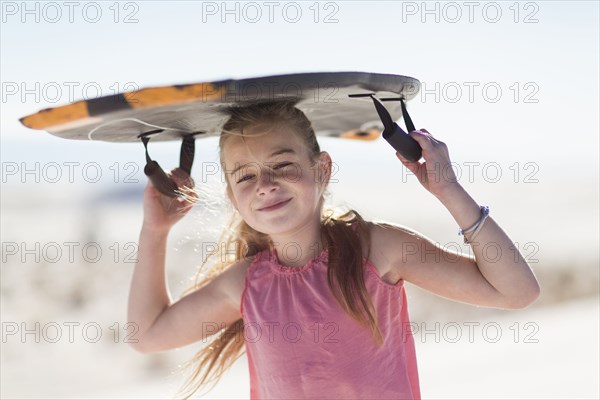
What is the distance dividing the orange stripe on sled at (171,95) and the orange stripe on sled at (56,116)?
0.49 feet

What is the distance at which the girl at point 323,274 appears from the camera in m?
2.09

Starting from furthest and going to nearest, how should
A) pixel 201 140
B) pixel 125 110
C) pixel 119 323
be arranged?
pixel 119 323, pixel 201 140, pixel 125 110

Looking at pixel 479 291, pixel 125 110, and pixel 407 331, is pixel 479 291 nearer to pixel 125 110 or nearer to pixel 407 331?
pixel 407 331

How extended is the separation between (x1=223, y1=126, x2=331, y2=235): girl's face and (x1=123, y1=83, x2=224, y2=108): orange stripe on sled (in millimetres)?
465

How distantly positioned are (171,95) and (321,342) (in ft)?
2.85

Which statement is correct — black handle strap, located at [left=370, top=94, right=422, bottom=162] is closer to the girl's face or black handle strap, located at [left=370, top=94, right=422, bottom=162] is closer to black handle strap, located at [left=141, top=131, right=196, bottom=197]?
the girl's face

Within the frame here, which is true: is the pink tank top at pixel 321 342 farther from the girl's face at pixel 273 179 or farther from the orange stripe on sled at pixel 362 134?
the orange stripe on sled at pixel 362 134

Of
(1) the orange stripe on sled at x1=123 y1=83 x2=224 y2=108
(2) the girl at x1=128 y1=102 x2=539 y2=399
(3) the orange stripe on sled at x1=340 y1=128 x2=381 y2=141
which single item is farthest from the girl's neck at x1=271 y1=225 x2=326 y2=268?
(1) the orange stripe on sled at x1=123 y1=83 x2=224 y2=108

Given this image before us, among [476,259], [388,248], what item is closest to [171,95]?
[388,248]

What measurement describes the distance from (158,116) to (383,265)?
0.80m

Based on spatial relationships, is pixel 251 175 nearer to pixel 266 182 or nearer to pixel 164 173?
pixel 266 182

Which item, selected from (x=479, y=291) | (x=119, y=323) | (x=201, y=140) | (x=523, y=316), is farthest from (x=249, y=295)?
(x=119, y=323)

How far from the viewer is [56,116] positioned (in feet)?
6.22

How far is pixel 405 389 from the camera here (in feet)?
7.29
